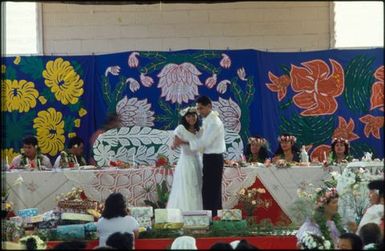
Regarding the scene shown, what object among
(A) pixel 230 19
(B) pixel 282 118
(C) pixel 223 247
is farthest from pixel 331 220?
(A) pixel 230 19

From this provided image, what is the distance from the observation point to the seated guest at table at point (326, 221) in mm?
7008

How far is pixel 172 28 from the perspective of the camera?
12.3 meters

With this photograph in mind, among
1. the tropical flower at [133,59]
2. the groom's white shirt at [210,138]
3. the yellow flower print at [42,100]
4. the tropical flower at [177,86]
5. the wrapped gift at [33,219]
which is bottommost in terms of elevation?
the wrapped gift at [33,219]

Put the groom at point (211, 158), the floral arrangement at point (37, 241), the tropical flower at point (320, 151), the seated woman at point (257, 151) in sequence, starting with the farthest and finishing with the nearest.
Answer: the tropical flower at point (320, 151) → the seated woman at point (257, 151) → the groom at point (211, 158) → the floral arrangement at point (37, 241)

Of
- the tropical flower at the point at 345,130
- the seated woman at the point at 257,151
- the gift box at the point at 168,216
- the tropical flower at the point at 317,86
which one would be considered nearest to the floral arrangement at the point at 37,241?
the gift box at the point at 168,216

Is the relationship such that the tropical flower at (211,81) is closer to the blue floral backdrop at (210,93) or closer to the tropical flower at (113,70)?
the blue floral backdrop at (210,93)

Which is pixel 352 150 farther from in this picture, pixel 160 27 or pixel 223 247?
pixel 223 247

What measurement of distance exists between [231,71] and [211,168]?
284 cm

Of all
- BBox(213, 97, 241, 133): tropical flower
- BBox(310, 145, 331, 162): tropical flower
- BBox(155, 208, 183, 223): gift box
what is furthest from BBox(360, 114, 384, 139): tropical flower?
BBox(155, 208, 183, 223): gift box

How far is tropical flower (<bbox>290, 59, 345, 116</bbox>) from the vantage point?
12.1 meters

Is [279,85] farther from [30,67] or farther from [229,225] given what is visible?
[229,225]

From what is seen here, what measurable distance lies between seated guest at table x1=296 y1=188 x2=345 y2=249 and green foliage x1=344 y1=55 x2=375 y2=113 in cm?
489

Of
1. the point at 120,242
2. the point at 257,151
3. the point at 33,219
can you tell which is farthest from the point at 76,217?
the point at 257,151

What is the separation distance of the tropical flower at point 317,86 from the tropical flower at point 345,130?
0.65 feet
